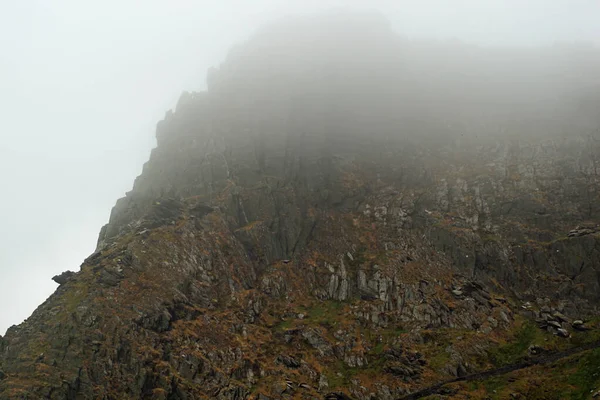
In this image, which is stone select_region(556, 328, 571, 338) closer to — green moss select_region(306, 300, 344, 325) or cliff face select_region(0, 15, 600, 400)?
cliff face select_region(0, 15, 600, 400)

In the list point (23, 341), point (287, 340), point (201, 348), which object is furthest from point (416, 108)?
point (23, 341)

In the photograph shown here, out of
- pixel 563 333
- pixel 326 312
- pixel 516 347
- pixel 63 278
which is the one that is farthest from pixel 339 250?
pixel 63 278

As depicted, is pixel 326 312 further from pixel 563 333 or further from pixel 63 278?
pixel 63 278

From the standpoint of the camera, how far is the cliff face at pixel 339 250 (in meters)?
70.2

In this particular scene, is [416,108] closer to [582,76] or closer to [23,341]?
[582,76]

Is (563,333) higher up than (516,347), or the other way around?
(516,347)

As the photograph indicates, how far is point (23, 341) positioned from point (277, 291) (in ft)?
156

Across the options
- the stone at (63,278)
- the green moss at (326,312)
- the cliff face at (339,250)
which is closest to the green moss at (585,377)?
the cliff face at (339,250)

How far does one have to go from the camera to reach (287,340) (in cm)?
8194

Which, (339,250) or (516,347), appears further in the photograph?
(339,250)

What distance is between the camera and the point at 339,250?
102438 mm

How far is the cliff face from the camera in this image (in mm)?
70188

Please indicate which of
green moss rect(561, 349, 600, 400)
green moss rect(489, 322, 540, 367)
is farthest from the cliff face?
green moss rect(561, 349, 600, 400)

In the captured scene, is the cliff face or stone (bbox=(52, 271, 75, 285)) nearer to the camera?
the cliff face
